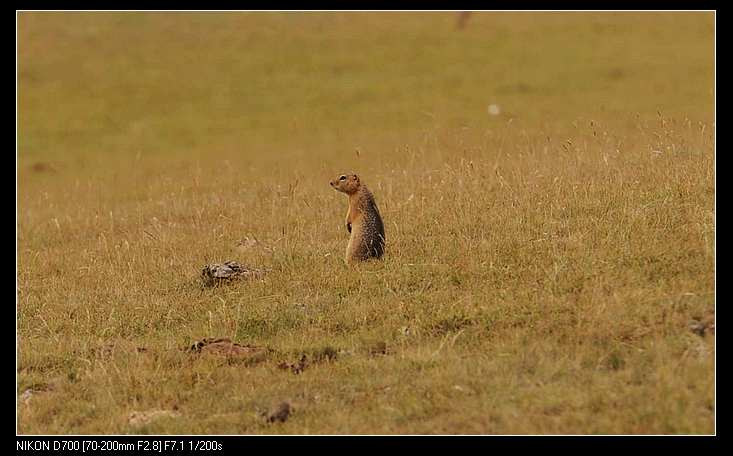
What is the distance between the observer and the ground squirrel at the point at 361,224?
11195 mm

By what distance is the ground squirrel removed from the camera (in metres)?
11.2

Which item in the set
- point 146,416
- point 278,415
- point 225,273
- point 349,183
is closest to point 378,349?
point 278,415

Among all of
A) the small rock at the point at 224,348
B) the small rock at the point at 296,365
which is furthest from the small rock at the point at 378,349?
the small rock at the point at 224,348

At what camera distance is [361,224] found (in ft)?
37.4

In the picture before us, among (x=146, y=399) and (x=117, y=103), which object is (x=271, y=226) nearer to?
(x=146, y=399)

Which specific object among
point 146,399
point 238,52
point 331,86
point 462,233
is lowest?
point 146,399

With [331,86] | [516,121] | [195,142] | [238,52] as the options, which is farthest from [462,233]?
[238,52]

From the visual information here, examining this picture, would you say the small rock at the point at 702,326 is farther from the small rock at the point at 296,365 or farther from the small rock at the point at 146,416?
the small rock at the point at 146,416

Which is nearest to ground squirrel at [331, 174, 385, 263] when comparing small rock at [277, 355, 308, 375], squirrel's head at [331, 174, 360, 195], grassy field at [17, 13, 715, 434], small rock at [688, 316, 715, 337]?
squirrel's head at [331, 174, 360, 195]

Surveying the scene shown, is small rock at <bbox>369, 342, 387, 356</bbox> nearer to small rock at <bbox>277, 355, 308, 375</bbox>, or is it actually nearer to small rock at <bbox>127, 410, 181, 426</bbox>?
small rock at <bbox>277, 355, 308, 375</bbox>

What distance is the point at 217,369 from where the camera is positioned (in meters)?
8.77

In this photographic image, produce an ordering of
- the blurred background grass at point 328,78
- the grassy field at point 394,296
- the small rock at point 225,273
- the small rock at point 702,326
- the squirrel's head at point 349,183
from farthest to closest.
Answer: the blurred background grass at point 328,78 → the squirrel's head at point 349,183 → the small rock at point 225,273 → the small rock at point 702,326 → the grassy field at point 394,296

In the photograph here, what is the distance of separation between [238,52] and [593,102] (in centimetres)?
1876

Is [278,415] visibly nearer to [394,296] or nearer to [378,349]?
[378,349]
